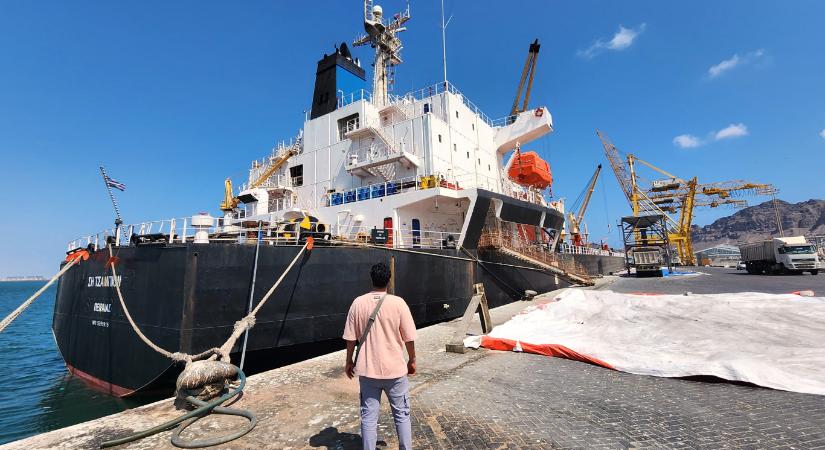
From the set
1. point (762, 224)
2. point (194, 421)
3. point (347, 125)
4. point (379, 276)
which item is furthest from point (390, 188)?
point (762, 224)

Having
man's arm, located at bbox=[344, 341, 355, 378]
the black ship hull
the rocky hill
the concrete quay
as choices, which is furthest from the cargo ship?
the rocky hill

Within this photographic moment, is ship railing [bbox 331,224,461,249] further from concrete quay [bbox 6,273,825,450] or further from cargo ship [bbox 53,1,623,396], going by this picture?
concrete quay [bbox 6,273,825,450]

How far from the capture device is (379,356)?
285cm

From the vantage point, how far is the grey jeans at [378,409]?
2811 millimetres

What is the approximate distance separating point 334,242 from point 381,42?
1718cm

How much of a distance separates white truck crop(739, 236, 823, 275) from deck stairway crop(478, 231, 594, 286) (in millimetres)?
15678

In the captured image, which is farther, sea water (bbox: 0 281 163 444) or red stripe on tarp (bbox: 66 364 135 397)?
red stripe on tarp (bbox: 66 364 135 397)

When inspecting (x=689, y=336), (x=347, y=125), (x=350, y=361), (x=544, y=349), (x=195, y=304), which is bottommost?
(x=544, y=349)

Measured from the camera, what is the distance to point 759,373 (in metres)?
4.61

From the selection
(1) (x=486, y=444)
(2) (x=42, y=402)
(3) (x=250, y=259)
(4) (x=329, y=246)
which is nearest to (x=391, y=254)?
(4) (x=329, y=246)

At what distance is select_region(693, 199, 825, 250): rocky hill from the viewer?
135750 mm

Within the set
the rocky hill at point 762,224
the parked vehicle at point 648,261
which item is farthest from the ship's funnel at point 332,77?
the rocky hill at point 762,224

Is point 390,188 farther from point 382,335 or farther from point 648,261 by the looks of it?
Answer: point 648,261

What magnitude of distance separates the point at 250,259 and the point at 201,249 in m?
1.00
